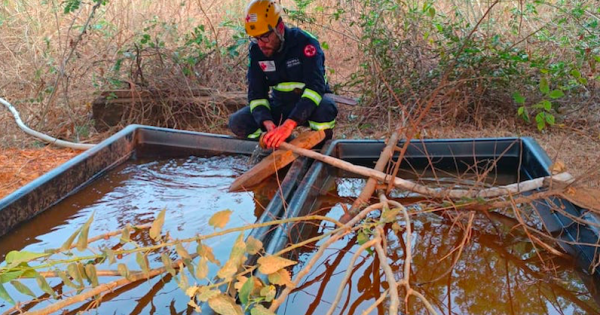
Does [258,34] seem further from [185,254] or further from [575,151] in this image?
[575,151]

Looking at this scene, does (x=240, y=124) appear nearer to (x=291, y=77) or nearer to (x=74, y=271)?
(x=291, y=77)

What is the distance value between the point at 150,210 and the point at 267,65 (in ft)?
4.67

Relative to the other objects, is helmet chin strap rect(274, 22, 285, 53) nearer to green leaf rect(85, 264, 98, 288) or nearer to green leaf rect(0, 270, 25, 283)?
green leaf rect(85, 264, 98, 288)

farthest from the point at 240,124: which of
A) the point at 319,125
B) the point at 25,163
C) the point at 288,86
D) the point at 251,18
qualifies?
the point at 25,163

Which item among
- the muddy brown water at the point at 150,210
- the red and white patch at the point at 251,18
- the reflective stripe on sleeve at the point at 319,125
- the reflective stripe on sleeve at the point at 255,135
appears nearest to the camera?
the muddy brown water at the point at 150,210

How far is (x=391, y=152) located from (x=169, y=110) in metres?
2.51

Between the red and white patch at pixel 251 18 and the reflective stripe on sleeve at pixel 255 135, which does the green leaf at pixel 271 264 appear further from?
the reflective stripe on sleeve at pixel 255 135

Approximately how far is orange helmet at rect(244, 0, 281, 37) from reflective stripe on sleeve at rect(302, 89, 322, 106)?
A: 1.60 ft

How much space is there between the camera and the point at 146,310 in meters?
2.32

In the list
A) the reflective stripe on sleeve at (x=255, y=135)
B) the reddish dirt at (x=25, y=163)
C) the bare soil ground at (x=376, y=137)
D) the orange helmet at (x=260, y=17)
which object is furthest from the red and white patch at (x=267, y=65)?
the reddish dirt at (x=25, y=163)

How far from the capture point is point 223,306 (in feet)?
5.36

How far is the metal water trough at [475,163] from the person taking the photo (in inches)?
107

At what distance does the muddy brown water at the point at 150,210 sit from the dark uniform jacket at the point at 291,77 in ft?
1.62

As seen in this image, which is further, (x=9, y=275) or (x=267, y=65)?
(x=267, y=65)
